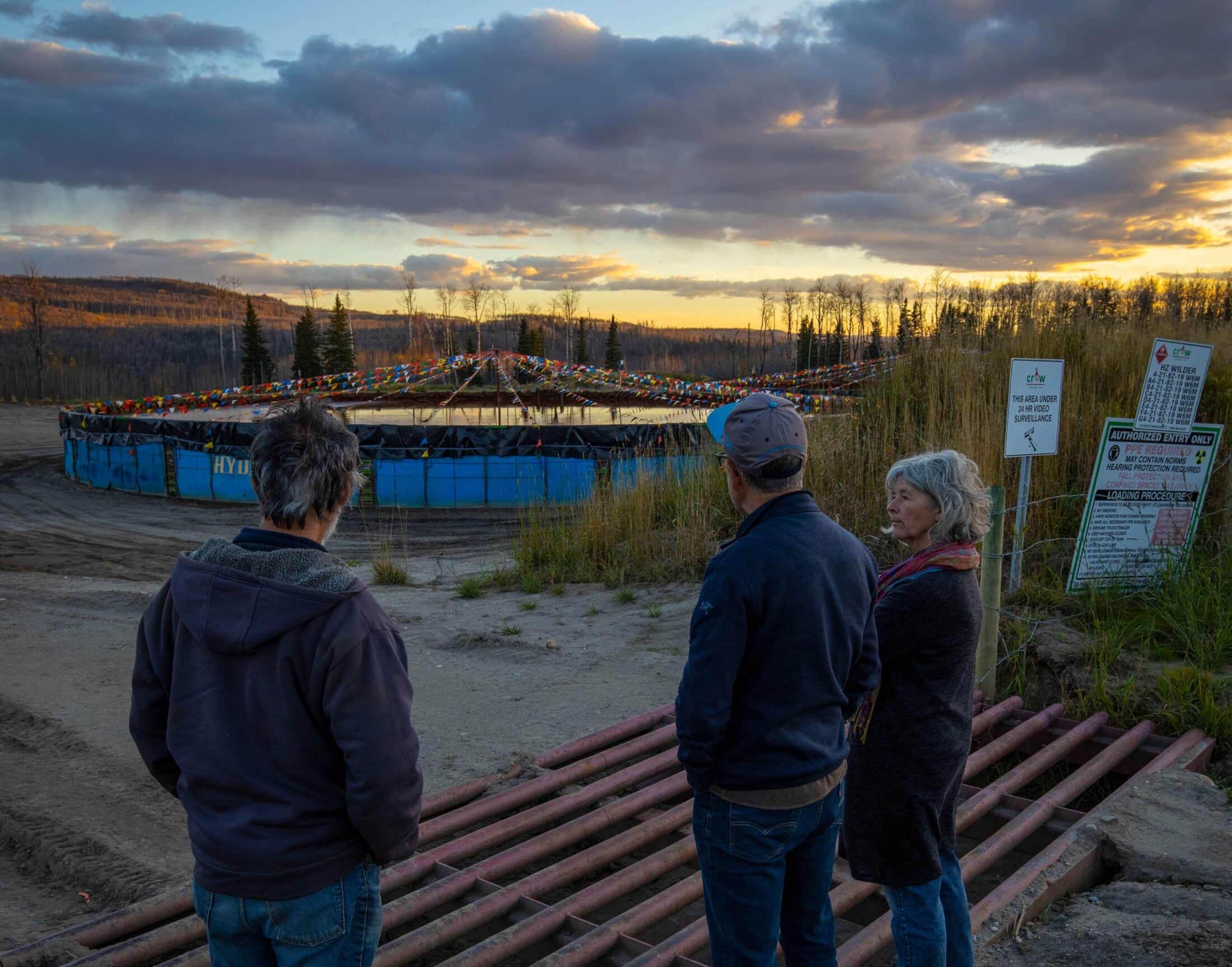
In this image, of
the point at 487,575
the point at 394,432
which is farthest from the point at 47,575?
the point at 394,432

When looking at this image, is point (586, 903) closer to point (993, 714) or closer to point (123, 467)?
point (993, 714)

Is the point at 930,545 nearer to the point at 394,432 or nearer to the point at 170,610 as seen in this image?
the point at 170,610

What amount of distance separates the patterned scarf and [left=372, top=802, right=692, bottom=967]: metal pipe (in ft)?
5.21

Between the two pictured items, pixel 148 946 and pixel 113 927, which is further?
pixel 113 927

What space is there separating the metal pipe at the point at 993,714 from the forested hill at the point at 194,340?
58288 millimetres

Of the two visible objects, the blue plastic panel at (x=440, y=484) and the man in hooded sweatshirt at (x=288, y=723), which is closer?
the man in hooded sweatshirt at (x=288, y=723)

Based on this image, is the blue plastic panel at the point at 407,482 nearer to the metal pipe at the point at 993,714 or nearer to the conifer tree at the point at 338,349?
the metal pipe at the point at 993,714

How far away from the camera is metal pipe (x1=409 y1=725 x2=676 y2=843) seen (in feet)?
13.4

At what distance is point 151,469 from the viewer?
73.1 ft

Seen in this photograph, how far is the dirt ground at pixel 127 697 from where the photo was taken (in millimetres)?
4133

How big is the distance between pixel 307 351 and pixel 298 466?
5721 cm

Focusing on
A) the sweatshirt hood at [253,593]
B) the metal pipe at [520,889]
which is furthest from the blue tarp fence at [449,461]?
the sweatshirt hood at [253,593]

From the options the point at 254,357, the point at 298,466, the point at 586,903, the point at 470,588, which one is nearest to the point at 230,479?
the point at 470,588

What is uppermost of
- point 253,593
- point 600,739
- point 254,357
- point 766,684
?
point 253,593
